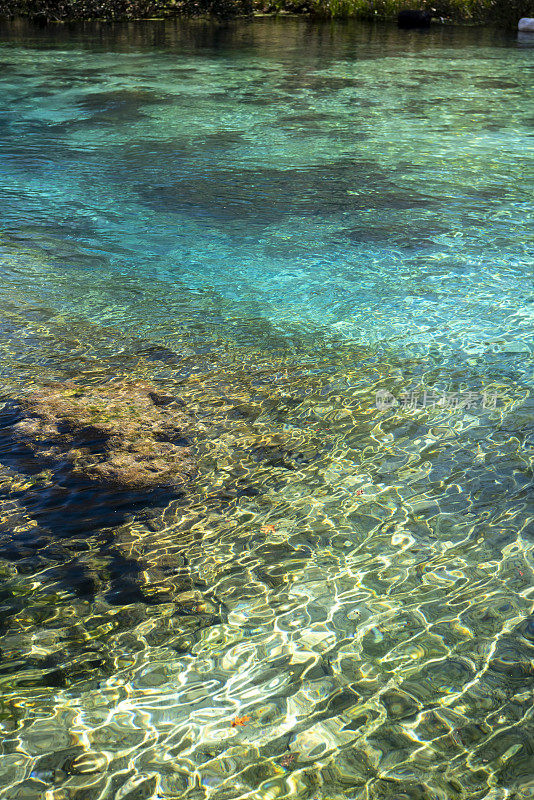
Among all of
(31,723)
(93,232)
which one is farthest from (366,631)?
(93,232)

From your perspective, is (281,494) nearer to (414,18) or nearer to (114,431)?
(114,431)

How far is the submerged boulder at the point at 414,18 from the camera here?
23.8 m

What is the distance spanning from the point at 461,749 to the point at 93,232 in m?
6.43

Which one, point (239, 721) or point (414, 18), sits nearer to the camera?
point (239, 721)

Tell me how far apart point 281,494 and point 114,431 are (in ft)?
3.50

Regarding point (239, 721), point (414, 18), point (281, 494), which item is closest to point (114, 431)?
point (281, 494)

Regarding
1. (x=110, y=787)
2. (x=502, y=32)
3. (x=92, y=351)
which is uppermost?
(x=502, y=32)

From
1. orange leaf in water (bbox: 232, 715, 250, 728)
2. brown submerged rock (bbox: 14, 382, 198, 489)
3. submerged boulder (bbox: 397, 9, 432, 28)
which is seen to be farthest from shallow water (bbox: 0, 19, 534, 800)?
submerged boulder (bbox: 397, 9, 432, 28)

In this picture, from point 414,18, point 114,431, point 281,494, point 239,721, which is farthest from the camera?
point 414,18

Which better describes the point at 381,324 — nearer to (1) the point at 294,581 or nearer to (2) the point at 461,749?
(1) the point at 294,581

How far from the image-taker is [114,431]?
421 cm

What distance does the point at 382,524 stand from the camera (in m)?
3.65

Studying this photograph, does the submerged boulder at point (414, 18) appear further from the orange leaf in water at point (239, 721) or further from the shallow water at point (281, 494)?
the orange leaf in water at point (239, 721)

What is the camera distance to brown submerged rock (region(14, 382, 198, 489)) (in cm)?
392
